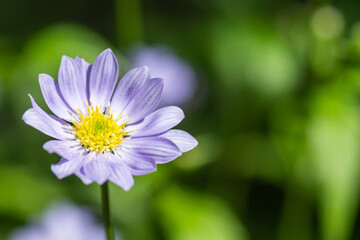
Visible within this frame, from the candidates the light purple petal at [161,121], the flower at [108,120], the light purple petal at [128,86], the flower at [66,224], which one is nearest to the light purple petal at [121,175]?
the flower at [108,120]

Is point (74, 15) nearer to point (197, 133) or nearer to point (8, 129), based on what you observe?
point (8, 129)

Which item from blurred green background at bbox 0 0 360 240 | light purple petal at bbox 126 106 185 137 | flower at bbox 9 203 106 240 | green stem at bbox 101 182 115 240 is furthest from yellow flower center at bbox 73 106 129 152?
flower at bbox 9 203 106 240

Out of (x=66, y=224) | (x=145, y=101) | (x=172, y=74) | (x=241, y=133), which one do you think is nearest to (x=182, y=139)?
(x=145, y=101)

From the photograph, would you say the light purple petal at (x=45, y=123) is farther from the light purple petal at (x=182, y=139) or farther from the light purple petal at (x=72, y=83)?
the light purple petal at (x=182, y=139)

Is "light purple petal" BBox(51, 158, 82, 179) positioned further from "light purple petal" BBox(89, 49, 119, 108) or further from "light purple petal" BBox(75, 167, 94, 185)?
"light purple petal" BBox(89, 49, 119, 108)

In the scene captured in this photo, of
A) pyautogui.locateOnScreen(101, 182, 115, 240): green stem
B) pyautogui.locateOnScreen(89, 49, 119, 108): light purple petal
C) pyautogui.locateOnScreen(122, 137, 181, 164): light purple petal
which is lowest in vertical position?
pyautogui.locateOnScreen(101, 182, 115, 240): green stem

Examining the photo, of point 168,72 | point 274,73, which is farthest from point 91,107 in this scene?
point 168,72
